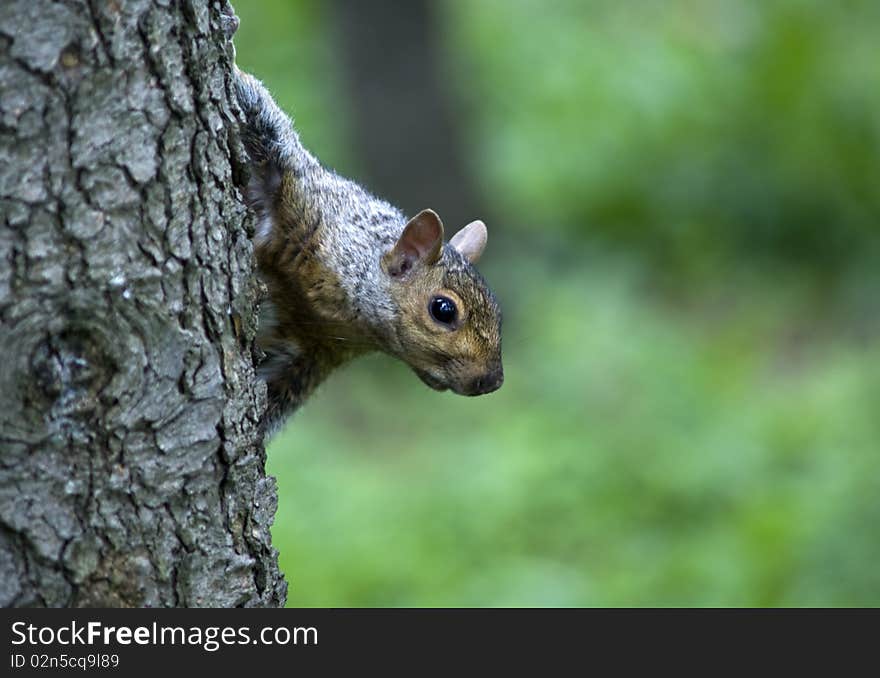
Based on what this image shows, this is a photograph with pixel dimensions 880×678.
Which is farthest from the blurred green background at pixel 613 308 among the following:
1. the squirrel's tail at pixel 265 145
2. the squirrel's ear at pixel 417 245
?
the squirrel's tail at pixel 265 145

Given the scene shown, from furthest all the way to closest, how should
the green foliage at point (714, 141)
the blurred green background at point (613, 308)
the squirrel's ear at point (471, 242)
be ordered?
the green foliage at point (714, 141) < the blurred green background at point (613, 308) < the squirrel's ear at point (471, 242)

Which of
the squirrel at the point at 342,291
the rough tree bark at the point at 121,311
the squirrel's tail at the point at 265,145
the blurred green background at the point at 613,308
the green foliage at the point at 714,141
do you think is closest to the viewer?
the rough tree bark at the point at 121,311

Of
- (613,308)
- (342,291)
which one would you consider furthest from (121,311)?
(613,308)

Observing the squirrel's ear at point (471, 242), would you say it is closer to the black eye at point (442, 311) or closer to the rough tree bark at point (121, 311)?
the black eye at point (442, 311)

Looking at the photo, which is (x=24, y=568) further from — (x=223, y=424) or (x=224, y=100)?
(x=224, y=100)

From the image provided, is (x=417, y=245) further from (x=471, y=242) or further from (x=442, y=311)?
(x=471, y=242)

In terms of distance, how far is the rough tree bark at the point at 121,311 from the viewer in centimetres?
228

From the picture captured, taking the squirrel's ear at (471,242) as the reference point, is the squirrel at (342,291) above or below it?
below

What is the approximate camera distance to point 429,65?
400 inches

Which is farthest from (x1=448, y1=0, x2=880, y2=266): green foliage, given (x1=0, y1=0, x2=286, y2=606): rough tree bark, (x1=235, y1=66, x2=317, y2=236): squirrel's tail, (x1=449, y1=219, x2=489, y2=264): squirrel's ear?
(x1=0, y1=0, x2=286, y2=606): rough tree bark

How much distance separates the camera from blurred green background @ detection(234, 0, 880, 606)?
632 centimetres

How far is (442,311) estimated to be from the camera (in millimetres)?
3799

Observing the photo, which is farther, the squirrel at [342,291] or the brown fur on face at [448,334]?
the brown fur on face at [448,334]

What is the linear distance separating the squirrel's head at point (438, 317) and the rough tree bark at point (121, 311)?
45.4 inches
